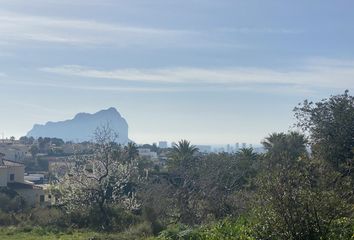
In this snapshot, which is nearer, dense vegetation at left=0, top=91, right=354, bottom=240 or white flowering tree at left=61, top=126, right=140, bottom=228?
dense vegetation at left=0, top=91, right=354, bottom=240

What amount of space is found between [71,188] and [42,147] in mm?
73235

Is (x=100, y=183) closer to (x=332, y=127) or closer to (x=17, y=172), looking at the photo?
(x=332, y=127)

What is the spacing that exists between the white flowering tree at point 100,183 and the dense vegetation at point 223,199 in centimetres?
5

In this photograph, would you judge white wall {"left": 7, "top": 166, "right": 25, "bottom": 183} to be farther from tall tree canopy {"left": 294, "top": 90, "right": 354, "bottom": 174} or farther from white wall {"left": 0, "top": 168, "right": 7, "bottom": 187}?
tall tree canopy {"left": 294, "top": 90, "right": 354, "bottom": 174}

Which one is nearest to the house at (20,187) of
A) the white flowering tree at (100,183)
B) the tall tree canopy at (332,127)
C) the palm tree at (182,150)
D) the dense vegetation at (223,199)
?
the dense vegetation at (223,199)

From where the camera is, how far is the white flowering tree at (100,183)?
23500mm

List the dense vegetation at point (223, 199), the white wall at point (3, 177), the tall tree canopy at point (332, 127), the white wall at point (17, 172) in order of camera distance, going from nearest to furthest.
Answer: the dense vegetation at point (223, 199) < the tall tree canopy at point (332, 127) < the white wall at point (3, 177) < the white wall at point (17, 172)

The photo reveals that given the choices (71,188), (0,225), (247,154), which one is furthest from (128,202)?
(247,154)

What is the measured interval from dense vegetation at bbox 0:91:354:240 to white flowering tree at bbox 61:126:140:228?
51 millimetres

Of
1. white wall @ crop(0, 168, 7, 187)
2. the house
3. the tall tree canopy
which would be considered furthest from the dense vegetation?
white wall @ crop(0, 168, 7, 187)

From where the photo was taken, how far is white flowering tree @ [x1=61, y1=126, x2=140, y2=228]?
2350 centimetres

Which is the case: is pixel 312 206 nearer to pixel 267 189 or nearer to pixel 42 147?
pixel 267 189

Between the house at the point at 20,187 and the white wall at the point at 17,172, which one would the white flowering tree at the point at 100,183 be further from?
the white wall at the point at 17,172

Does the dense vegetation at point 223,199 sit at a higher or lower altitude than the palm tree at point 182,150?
lower
